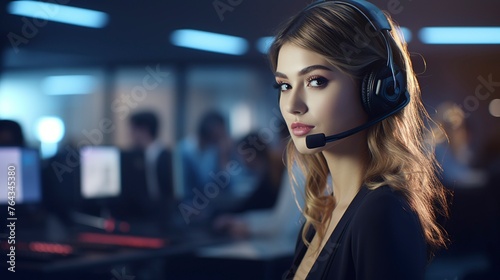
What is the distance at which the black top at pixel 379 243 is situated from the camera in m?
0.77

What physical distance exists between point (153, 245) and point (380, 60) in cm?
184

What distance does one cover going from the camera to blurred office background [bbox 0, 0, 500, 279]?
4.11 m

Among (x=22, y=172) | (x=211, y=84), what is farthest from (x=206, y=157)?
(x=22, y=172)

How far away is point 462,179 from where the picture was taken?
405 centimetres

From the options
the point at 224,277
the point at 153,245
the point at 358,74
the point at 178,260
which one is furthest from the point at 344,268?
the point at 178,260

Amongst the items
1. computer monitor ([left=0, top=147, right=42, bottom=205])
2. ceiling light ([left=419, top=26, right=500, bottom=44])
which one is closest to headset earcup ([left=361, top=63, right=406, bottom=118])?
computer monitor ([left=0, top=147, right=42, bottom=205])

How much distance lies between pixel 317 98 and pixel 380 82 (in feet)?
0.32

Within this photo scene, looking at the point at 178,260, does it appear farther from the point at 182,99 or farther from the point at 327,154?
the point at 182,99

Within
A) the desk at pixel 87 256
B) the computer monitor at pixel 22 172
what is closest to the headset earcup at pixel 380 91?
the desk at pixel 87 256

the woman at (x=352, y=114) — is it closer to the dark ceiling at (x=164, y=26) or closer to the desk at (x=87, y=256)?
the desk at (x=87, y=256)

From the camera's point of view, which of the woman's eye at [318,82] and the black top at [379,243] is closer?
the black top at [379,243]

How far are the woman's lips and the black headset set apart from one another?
0.30ft

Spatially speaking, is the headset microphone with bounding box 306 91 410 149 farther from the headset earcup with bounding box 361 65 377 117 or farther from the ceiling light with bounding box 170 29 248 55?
the ceiling light with bounding box 170 29 248 55

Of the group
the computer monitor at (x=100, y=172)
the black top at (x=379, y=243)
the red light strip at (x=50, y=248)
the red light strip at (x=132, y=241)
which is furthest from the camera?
the computer monitor at (x=100, y=172)
